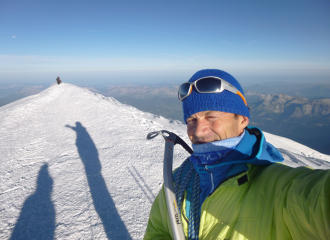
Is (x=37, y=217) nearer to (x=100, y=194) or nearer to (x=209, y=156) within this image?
(x=100, y=194)

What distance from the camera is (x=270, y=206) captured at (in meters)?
1.12

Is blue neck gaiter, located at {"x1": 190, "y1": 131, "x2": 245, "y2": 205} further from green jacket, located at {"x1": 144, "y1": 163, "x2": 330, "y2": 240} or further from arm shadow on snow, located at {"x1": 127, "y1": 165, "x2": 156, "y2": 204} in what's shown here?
arm shadow on snow, located at {"x1": 127, "y1": 165, "x2": 156, "y2": 204}

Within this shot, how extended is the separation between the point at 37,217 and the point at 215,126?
547cm

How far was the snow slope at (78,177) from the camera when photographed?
386 cm

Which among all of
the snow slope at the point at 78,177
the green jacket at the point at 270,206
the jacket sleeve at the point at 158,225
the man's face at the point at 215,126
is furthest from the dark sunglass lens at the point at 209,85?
the snow slope at the point at 78,177

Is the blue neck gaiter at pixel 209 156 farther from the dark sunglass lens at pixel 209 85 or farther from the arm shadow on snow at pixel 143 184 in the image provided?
the arm shadow on snow at pixel 143 184

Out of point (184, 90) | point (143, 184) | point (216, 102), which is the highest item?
point (184, 90)

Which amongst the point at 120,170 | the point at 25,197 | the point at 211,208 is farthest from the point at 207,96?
the point at 25,197

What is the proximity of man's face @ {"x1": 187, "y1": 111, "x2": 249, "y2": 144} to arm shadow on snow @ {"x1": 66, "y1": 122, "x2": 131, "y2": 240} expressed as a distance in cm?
370

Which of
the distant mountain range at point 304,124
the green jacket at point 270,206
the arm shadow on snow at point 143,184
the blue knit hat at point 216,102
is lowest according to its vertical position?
the distant mountain range at point 304,124

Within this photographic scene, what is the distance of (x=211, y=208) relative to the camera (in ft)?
4.48

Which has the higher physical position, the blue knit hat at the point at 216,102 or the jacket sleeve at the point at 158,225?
the blue knit hat at the point at 216,102

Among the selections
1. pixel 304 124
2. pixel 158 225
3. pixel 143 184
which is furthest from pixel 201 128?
pixel 304 124

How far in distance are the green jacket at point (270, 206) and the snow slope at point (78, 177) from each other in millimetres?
3463
